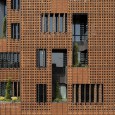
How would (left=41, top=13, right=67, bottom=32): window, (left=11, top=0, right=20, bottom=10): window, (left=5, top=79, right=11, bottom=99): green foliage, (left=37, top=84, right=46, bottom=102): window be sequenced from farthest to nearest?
(left=11, top=0, right=20, bottom=10): window < (left=5, top=79, right=11, bottom=99): green foliage < (left=41, top=13, right=67, bottom=32): window < (left=37, top=84, right=46, bottom=102): window

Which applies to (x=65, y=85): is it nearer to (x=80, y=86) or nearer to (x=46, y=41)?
(x=80, y=86)

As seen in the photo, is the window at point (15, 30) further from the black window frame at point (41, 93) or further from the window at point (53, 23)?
the black window frame at point (41, 93)

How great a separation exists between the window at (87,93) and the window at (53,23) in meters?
5.64

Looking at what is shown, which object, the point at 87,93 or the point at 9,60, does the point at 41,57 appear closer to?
the point at 9,60

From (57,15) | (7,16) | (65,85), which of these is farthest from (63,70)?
(7,16)

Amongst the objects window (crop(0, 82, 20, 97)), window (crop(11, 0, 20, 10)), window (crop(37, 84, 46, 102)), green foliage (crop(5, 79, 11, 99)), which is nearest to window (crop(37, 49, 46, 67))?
window (crop(37, 84, 46, 102))

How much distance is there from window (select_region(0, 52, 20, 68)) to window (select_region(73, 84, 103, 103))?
22.4 feet

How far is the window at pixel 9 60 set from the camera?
105 feet

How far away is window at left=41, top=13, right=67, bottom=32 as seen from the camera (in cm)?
2975

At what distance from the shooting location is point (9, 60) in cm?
3222

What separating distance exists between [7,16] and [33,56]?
17.3 ft

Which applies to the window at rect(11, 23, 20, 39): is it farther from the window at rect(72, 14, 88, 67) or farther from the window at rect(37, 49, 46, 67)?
the window at rect(72, 14, 88, 67)

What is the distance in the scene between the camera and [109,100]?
2958cm

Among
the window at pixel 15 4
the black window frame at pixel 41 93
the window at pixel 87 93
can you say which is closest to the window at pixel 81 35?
the window at pixel 87 93
